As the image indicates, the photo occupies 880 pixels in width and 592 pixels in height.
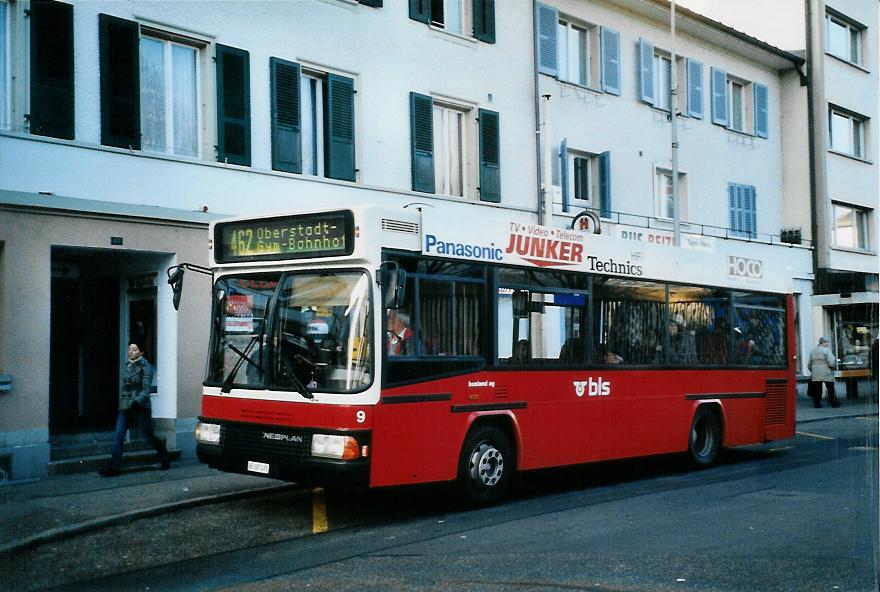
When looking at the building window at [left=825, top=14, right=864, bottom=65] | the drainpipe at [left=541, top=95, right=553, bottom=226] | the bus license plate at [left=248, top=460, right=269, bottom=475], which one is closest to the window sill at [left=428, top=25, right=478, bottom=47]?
the drainpipe at [left=541, top=95, right=553, bottom=226]

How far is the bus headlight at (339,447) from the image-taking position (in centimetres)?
834

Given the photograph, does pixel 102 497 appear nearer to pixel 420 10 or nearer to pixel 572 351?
pixel 572 351

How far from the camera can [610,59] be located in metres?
21.9

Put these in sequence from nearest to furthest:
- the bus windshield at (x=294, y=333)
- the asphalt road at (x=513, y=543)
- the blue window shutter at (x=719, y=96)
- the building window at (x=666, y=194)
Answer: the asphalt road at (x=513, y=543) → the bus windshield at (x=294, y=333) → the building window at (x=666, y=194) → the blue window shutter at (x=719, y=96)

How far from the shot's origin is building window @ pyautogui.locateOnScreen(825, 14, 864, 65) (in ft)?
97.0

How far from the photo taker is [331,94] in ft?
51.9

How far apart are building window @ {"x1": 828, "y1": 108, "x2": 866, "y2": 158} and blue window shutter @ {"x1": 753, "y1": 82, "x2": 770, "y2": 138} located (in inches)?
117

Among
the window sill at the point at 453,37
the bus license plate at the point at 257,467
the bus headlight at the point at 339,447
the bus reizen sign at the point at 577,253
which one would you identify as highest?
the window sill at the point at 453,37

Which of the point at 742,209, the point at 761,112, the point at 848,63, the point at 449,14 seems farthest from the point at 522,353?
the point at 848,63

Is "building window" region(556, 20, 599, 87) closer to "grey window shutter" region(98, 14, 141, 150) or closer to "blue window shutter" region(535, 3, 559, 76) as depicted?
"blue window shutter" region(535, 3, 559, 76)

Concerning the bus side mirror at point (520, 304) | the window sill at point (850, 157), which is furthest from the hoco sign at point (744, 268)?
the window sill at point (850, 157)

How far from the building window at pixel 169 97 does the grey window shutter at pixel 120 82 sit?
337mm

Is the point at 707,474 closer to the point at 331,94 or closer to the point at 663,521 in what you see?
the point at 663,521

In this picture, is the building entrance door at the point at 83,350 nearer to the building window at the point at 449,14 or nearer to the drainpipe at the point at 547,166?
the building window at the point at 449,14
